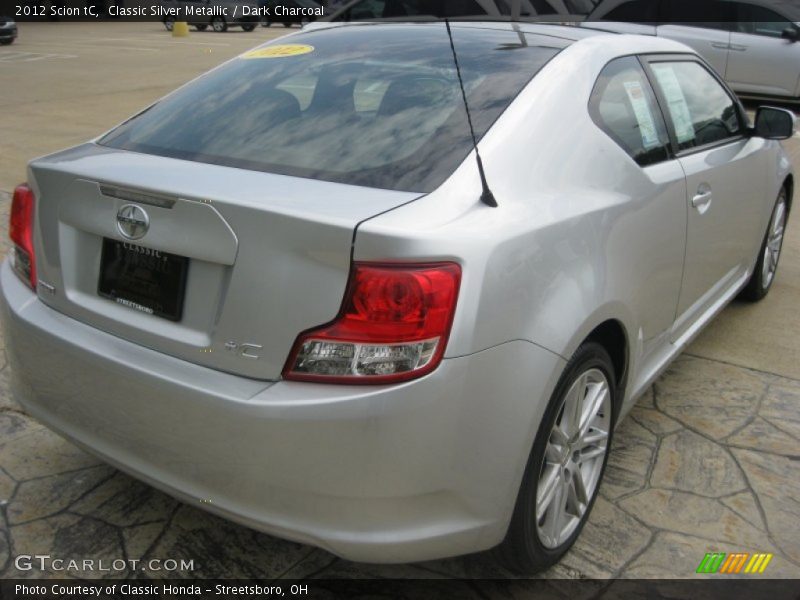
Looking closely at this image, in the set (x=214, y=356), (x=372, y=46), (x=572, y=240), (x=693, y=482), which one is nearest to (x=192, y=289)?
(x=214, y=356)

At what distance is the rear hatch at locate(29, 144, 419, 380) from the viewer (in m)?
1.91

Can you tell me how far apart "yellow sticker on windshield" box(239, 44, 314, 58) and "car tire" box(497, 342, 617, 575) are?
151 centimetres

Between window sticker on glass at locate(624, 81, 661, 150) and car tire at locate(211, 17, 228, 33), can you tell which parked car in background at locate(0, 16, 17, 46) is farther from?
window sticker on glass at locate(624, 81, 661, 150)

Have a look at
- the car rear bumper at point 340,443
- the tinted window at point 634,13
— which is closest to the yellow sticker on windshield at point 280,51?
the car rear bumper at point 340,443

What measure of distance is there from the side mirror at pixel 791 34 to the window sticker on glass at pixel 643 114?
1037 cm

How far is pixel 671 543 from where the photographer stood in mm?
2648

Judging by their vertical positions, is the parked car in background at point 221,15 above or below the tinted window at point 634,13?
below

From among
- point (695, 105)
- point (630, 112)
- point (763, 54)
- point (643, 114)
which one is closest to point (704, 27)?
point (763, 54)

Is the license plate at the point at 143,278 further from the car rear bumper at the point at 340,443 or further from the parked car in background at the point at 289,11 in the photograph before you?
the parked car in background at the point at 289,11

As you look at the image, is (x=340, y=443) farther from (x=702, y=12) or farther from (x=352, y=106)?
(x=702, y=12)

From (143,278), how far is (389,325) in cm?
70

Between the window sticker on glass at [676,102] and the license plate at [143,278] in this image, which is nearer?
the license plate at [143,278]

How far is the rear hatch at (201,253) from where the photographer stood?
6.27ft

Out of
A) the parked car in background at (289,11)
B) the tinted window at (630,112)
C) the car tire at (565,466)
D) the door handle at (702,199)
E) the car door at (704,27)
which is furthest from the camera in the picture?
the parked car in background at (289,11)
